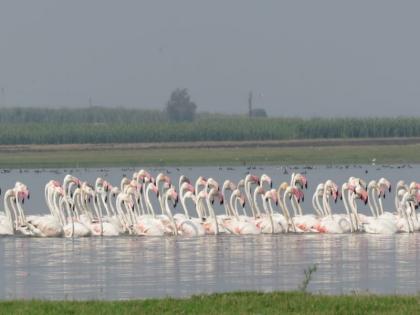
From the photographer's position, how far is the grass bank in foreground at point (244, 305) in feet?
60.0

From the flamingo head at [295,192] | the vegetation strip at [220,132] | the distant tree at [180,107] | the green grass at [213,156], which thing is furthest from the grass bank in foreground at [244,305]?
the distant tree at [180,107]

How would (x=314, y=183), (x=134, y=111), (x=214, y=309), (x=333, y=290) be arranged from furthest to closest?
(x=134, y=111) → (x=314, y=183) → (x=333, y=290) → (x=214, y=309)

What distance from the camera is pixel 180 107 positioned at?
15538cm

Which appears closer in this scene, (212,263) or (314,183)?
(212,263)

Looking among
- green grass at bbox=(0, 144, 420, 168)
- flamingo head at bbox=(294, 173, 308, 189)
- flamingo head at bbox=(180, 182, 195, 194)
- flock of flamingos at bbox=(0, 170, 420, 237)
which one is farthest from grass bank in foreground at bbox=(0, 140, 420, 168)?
flock of flamingos at bbox=(0, 170, 420, 237)

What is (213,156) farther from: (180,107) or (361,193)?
(180,107)

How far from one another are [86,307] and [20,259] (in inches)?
374

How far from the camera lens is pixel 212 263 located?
26562 millimetres

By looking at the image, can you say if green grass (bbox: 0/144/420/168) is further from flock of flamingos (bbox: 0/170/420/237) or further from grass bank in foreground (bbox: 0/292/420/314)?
grass bank in foreground (bbox: 0/292/420/314)

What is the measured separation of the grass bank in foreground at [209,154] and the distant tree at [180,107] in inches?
2230

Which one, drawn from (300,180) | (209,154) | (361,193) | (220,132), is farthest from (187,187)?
(220,132)

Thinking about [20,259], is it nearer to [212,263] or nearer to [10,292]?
[212,263]

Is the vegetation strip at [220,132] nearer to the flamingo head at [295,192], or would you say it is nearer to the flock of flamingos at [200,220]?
the flock of flamingos at [200,220]

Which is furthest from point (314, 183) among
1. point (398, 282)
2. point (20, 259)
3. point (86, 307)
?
point (86, 307)
